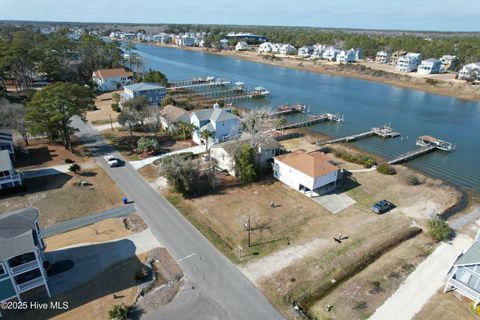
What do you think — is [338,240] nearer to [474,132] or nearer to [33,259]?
[33,259]

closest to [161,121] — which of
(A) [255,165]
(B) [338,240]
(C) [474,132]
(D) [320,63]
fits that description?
(A) [255,165]

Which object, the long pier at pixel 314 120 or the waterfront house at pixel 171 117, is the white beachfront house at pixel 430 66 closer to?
the long pier at pixel 314 120

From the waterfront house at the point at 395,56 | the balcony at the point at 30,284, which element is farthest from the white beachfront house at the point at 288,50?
the balcony at the point at 30,284

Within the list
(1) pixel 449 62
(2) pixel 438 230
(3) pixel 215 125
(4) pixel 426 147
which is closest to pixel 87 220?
(3) pixel 215 125

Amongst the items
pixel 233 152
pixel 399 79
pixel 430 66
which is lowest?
pixel 233 152

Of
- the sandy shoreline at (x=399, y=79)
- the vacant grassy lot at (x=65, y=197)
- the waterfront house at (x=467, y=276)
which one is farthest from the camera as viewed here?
the sandy shoreline at (x=399, y=79)

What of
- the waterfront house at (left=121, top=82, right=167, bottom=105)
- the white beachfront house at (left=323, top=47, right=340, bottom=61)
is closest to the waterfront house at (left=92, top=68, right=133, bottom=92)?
the waterfront house at (left=121, top=82, right=167, bottom=105)

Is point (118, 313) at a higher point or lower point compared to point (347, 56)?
lower

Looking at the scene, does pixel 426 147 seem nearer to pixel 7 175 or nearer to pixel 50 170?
pixel 50 170
